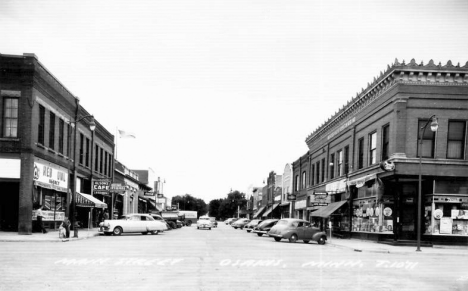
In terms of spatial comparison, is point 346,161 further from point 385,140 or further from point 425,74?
point 425,74

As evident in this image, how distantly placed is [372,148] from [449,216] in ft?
24.0

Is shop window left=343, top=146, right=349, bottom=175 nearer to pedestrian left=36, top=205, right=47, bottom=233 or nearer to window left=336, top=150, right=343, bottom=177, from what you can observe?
window left=336, top=150, right=343, bottom=177

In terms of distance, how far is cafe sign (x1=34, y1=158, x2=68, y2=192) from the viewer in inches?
1221

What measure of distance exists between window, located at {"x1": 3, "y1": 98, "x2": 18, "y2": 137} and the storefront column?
155 centimetres

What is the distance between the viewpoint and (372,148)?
114ft

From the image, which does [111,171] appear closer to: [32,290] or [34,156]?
[34,156]

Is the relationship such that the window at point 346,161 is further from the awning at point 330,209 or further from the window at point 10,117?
the window at point 10,117

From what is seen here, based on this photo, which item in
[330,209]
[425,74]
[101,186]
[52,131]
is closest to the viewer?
[425,74]

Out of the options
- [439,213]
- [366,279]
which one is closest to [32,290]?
[366,279]

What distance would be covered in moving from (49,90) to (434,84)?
24489 millimetres

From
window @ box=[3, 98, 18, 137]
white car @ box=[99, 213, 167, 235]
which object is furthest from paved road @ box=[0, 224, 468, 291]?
white car @ box=[99, 213, 167, 235]

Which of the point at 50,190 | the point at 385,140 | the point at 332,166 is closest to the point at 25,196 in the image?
the point at 50,190

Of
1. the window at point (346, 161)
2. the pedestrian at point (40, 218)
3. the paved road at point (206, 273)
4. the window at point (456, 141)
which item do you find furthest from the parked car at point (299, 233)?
the pedestrian at point (40, 218)

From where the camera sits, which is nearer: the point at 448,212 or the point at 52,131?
the point at 448,212
